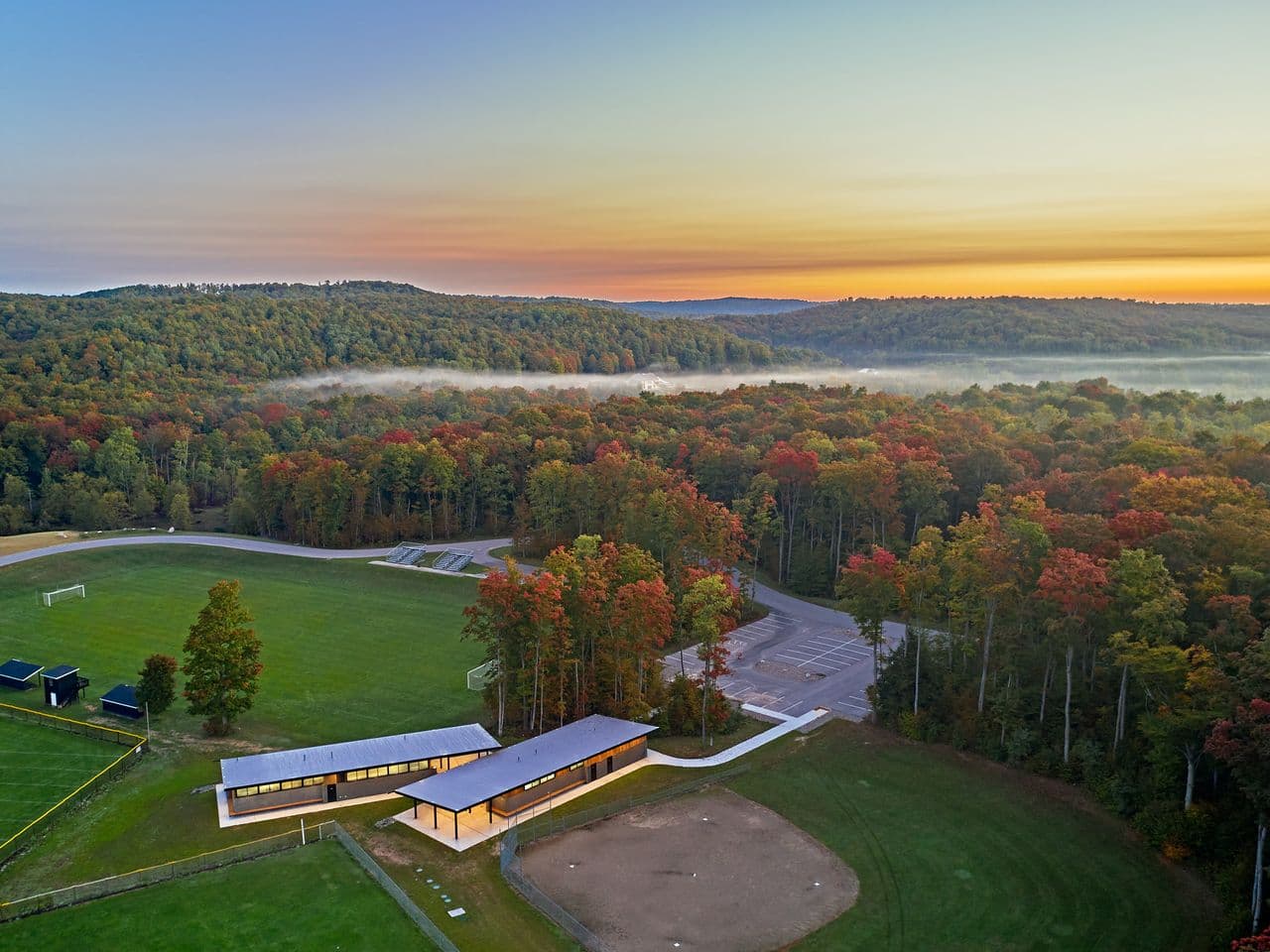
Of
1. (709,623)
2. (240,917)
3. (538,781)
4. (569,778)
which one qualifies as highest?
(709,623)

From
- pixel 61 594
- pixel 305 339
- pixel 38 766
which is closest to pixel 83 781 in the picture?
pixel 38 766

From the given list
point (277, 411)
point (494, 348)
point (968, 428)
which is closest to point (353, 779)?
point (968, 428)

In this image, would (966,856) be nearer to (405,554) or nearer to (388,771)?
(388,771)

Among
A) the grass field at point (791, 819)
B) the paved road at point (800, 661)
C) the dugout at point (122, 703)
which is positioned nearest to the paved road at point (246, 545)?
the grass field at point (791, 819)

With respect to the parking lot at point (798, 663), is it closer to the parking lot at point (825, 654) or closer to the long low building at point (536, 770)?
the parking lot at point (825, 654)

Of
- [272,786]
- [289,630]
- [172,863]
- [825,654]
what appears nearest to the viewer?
[172,863]

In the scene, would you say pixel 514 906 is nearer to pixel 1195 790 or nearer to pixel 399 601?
pixel 1195 790
